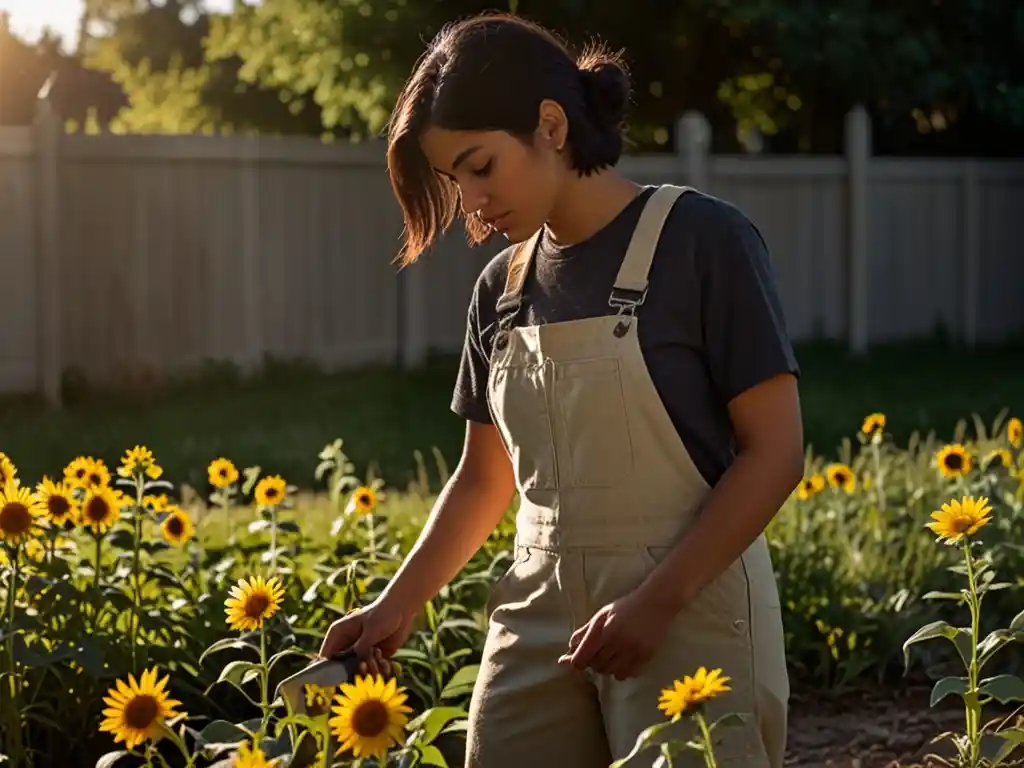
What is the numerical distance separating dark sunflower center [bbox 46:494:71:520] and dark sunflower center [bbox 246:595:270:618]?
1134 millimetres

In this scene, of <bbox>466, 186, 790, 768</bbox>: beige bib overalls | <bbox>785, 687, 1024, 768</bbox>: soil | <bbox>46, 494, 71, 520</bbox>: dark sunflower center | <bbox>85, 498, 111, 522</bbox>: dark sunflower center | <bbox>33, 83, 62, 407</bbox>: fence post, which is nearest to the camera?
<bbox>466, 186, 790, 768</bbox>: beige bib overalls

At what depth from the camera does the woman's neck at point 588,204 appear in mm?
2465

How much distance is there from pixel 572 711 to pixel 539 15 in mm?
11389

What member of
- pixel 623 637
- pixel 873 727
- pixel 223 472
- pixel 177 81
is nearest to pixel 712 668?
pixel 623 637

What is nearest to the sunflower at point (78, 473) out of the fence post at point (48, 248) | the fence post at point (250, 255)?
the fence post at point (48, 248)

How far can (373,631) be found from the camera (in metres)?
2.58

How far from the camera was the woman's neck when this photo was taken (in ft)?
8.09

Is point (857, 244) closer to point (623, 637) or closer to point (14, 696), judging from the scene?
point (14, 696)

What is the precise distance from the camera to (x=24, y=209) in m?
10.5

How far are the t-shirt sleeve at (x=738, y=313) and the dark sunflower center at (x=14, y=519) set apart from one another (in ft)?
5.02

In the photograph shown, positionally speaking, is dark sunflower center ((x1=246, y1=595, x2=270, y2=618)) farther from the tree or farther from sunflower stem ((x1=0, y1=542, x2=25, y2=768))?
the tree

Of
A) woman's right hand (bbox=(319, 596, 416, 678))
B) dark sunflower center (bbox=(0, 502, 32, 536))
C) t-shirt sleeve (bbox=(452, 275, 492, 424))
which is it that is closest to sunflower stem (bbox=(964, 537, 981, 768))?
t-shirt sleeve (bbox=(452, 275, 492, 424))

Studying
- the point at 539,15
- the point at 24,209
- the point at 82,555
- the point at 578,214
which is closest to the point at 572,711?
the point at 578,214

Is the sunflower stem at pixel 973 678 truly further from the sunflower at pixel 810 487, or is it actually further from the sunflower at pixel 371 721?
the sunflower at pixel 810 487
